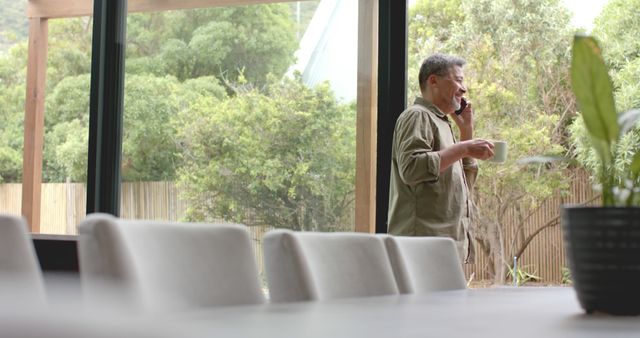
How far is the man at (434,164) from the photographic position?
3.61 meters

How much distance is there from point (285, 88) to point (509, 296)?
11.0 ft

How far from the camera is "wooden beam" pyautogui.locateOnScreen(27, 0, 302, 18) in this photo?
17.4 feet

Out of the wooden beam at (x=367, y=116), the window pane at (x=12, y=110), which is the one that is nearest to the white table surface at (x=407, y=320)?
the wooden beam at (x=367, y=116)

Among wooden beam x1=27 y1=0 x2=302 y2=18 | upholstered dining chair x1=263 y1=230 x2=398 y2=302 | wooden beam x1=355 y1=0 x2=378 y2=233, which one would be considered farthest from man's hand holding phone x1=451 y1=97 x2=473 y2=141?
upholstered dining chair x1=263 y1=230 x2=398 y2=302

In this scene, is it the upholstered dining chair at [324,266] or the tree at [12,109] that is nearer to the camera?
the upholstered dining chair at [324,266]

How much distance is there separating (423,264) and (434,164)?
1141 millimetres

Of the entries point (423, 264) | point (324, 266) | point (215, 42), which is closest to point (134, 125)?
point (215, 42)

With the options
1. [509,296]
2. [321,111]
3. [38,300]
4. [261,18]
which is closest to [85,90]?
[261,18]

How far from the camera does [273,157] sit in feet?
16.6

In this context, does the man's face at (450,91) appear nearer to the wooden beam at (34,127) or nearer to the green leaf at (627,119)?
the green leaf at (627,119)

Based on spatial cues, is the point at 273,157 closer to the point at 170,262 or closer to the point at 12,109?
the point at 12,109

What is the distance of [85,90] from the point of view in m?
5.46

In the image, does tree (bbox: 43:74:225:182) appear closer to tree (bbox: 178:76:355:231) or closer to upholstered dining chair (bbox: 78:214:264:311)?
tree (bbox: 178:76:355:231)

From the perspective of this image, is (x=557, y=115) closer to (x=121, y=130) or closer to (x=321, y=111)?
(x=321, y=111)
